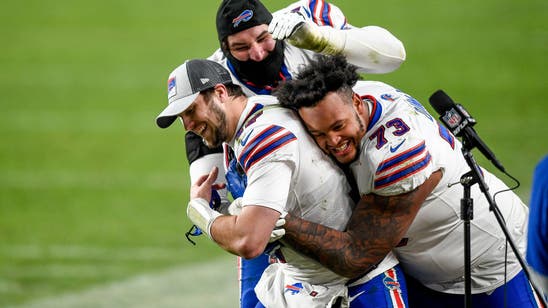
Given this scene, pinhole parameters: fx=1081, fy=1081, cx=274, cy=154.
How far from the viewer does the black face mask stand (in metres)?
5.41

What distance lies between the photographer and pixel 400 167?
4.39m

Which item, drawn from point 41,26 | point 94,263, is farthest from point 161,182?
point 41,26

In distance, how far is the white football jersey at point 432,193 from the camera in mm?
4414

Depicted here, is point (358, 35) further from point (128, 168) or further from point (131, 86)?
point (131, 86)

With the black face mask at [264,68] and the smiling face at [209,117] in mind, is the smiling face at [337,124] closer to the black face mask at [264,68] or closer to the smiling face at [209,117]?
the smiling face at [209,117]

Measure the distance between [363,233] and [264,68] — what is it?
1234mm

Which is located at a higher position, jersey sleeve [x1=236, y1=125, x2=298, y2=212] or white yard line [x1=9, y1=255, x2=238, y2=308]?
jersey sleeve [x1=236, y1=125, x2=298, y2=212]

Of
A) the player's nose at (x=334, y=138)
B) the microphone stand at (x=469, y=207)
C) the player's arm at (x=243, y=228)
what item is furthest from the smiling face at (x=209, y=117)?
the microphone stand at (x=469, y=207)

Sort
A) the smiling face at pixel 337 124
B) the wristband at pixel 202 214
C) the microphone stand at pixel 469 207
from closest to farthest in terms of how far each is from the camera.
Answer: the microphone stand at pixel 469 207, the smiling face at pixel 337 124, the wristband at pixel 202 214

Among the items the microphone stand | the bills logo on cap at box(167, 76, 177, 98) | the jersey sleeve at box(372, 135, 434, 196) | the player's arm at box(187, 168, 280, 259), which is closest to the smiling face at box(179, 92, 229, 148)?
the bills logo on cap at box(167, 76, 177, 98)

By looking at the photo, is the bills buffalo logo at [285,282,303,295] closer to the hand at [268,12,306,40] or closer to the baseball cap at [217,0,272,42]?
the hand at [268,12,306,40]

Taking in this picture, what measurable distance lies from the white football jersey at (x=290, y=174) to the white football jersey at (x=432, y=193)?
5.4 inches

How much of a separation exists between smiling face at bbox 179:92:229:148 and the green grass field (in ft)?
11.7

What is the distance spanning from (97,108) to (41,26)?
4941 millimetres
